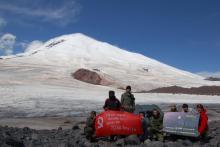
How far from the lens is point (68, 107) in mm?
30484

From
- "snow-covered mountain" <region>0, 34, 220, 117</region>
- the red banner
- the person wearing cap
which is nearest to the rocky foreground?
the red banner

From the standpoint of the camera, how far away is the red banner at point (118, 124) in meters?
12.6

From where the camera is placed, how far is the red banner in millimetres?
12562

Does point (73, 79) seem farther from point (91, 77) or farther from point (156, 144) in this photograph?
point (156, 144)

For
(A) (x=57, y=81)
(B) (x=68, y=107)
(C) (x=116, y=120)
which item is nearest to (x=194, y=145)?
(C) (x=116, y=120)

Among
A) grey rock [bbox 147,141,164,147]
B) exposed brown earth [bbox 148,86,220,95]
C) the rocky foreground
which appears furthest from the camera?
exposed brown earth [bbox 148,86,220,95]

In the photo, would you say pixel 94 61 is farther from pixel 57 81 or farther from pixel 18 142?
pixel 18 142

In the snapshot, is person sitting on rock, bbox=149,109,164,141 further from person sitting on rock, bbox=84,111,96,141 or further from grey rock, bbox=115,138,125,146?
person sitting on rock, bbox=84,111,96,141

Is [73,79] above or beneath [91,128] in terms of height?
above

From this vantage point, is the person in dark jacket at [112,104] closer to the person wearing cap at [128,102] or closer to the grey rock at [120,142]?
the person wearing cap at [128,102]

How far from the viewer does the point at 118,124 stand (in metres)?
12.6

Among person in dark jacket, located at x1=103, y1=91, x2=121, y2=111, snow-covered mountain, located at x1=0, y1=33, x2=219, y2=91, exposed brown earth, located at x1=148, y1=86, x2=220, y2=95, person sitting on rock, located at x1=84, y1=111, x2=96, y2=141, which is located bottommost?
person sitting on rock, located at x1=84, y1=111, x2=96, y2=141

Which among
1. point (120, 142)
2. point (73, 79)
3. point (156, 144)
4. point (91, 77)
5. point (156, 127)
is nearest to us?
point (156, 144)

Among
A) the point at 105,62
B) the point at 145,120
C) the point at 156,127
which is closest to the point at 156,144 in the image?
the point at 145,120
